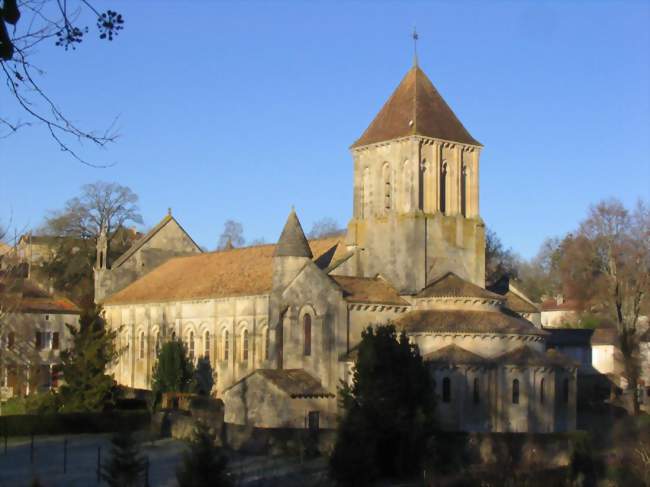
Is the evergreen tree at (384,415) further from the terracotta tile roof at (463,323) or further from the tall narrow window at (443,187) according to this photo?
the tall narrow window at (443,187)

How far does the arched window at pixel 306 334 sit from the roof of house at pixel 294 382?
1.14m

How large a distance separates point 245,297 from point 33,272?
33.3 metres

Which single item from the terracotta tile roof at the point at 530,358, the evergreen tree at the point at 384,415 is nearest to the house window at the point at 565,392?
the terracotta tile roof at the point at 530,358

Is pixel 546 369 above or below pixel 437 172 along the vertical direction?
below

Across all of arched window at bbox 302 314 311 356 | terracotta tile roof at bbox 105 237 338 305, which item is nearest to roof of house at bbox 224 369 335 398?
arched window at bbox 302 314 311 356

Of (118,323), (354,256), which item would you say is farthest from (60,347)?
(354,256)

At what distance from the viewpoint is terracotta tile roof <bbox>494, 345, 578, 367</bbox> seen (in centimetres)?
4066

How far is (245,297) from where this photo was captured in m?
51.4

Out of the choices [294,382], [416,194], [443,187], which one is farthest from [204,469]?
[443,187]

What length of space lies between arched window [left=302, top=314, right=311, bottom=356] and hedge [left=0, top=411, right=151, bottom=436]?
7516 mm

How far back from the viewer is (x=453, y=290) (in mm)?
43656

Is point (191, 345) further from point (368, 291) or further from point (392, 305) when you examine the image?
point (392, 305)

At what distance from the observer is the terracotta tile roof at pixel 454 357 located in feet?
131

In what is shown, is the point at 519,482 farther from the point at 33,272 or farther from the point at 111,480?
the point at 33,272
